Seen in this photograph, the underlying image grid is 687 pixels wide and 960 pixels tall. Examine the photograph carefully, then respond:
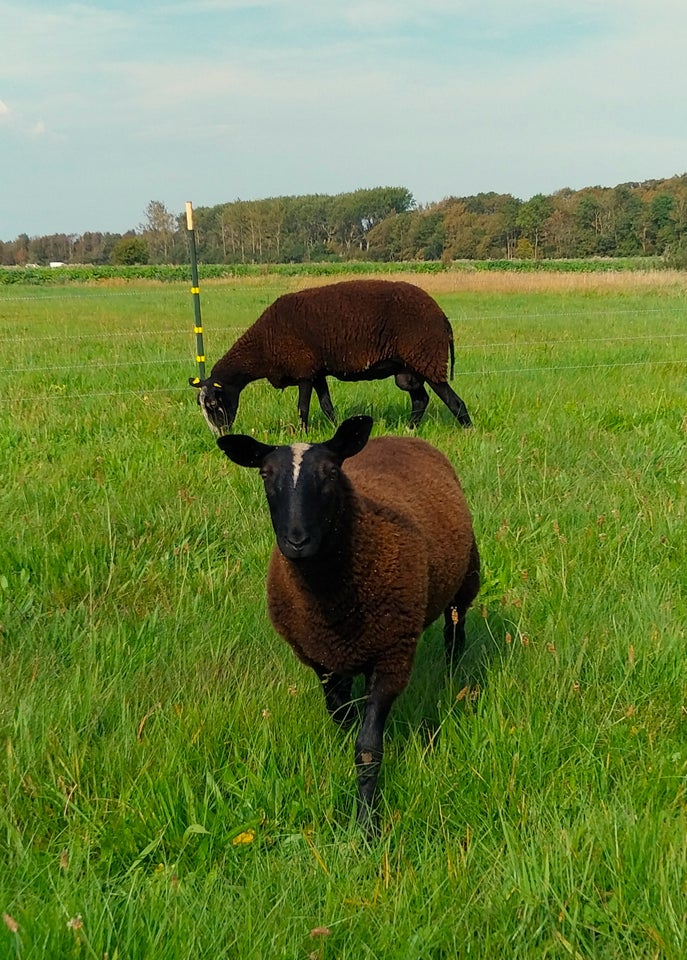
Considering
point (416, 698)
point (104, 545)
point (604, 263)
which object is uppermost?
point (604, 263)

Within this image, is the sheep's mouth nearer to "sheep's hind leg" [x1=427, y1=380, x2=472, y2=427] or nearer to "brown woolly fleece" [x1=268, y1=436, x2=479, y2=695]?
"sheep's hind leg" [x1=427, y1=380, x2=472, y2=427]

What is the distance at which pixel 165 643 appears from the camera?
3.22 meters

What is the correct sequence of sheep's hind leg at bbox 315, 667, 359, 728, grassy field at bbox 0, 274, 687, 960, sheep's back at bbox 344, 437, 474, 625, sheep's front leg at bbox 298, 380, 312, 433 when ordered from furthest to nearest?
sheep's front leg at bbox 298, 380, 312, 433 → sheep's back at bbox 344, 437, 474, 625 → sheep's hind leg at bbox 315, 667, 359, 728 → grassy field at bbox 0, 274, 687, 960

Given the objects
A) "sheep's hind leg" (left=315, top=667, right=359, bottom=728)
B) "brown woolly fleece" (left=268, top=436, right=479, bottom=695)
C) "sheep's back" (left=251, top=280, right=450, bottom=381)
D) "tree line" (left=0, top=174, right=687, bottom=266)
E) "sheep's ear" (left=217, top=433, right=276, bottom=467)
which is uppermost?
"tree line" (left=0, top=174, right=687, bottom=266)

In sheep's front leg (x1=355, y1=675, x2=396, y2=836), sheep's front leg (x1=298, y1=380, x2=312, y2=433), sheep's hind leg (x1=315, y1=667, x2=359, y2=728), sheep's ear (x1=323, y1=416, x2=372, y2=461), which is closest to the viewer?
sheep's front leg (x1=355, y1=675, x2=396, y2=836)

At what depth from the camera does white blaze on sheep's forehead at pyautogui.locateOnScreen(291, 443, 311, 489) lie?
2.44m

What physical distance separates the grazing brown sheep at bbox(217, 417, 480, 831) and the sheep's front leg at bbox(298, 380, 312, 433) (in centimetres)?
480

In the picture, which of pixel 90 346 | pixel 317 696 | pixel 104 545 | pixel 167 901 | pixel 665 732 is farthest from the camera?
pixel 90 346

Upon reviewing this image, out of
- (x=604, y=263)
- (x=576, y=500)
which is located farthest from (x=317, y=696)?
(x=604, y=263)

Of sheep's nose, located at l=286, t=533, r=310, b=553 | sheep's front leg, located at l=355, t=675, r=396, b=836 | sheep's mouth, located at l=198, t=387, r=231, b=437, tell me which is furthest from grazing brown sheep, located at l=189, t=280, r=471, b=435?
sheep's nose, located at l=286, t=533, r=310, b=553

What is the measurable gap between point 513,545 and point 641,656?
1265 millimetres

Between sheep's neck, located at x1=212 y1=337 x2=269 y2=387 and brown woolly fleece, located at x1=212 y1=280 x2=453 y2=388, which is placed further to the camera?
sheep's neck, located at x1=212 y1=337 x2=269 y2=387

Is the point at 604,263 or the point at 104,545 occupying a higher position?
the point at 604,263

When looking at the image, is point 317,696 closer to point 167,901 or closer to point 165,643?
point 165,643
